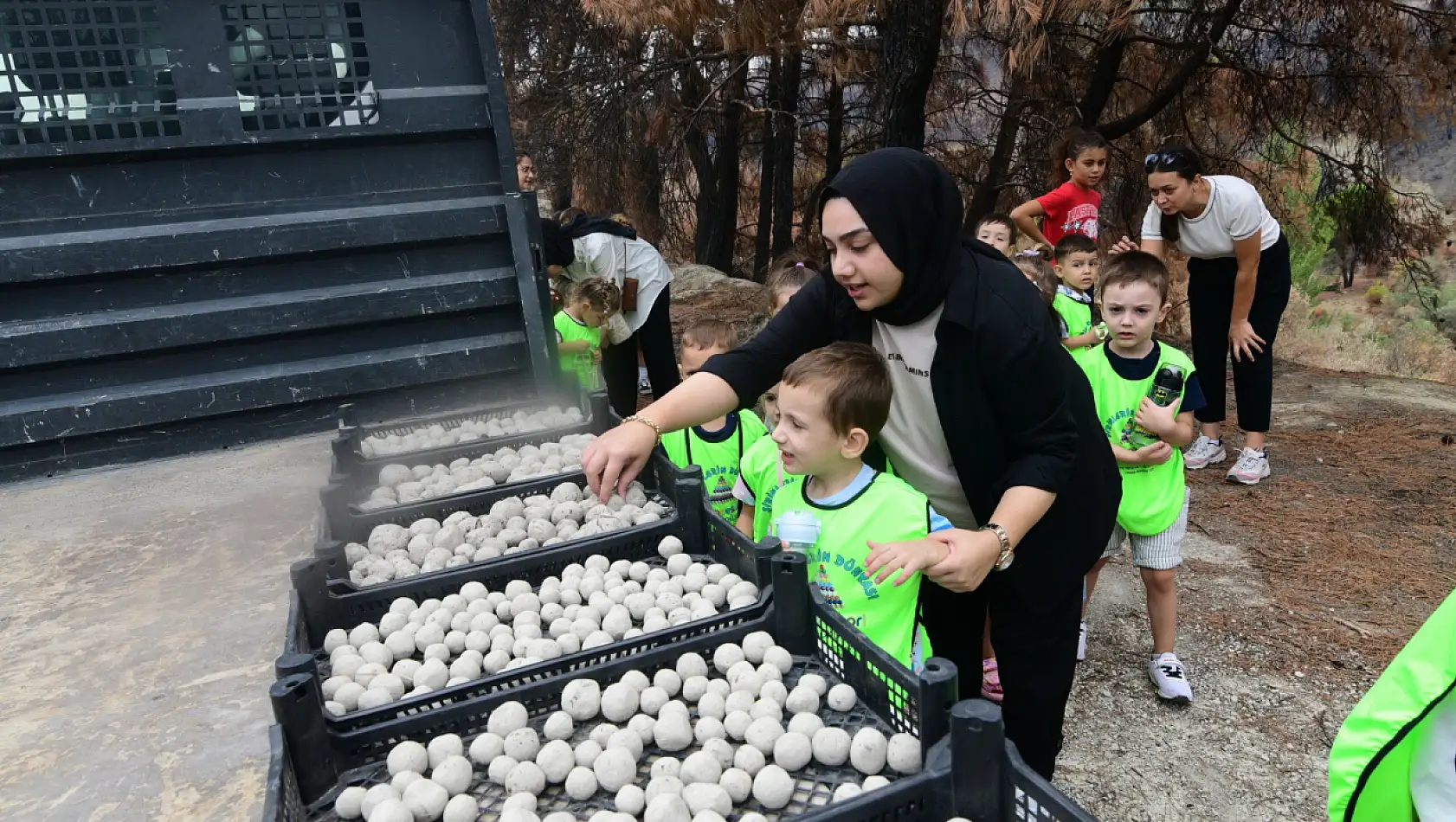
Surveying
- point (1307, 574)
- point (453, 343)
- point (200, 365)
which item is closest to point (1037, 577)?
point (1307, 574)

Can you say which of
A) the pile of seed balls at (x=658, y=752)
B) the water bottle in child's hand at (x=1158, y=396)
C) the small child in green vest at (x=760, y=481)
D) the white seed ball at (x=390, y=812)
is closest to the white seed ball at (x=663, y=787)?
the pile of seed balls at (x=658, y=752)

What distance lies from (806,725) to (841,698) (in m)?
0.09

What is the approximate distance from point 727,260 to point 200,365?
614 cm

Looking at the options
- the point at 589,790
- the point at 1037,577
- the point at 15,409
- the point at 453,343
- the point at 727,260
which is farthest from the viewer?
the point at 727,260

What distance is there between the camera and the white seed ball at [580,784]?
47.6 inches

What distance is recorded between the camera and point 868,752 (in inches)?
46.9

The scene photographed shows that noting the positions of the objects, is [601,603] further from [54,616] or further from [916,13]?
[916,13]

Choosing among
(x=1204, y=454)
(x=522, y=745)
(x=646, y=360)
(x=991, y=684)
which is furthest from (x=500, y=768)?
(x=1204, y=454)

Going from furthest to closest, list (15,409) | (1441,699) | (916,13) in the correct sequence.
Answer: (916,13)
(15,409)
(1441,699)

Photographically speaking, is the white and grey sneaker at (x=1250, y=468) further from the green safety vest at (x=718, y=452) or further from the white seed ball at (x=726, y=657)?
the white seed ball at (x=726, y=657)

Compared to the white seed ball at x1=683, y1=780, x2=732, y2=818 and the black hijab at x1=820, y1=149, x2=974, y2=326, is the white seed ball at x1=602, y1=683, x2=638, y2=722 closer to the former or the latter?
the white seed ball at x1=683, y1=780, x2=732, y2=818

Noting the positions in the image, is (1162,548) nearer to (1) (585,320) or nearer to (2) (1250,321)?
(2) (1250,321)

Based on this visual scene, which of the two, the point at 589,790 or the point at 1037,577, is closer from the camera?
the point at 589,790

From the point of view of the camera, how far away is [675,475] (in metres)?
2.14
